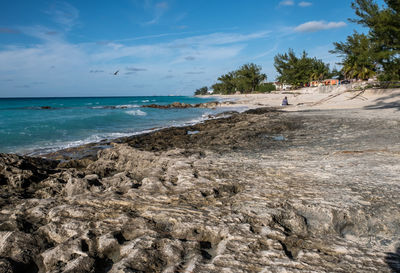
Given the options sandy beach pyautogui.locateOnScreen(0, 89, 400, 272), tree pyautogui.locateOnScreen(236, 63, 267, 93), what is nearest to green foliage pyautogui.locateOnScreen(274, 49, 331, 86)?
tree pyautogui.locateOnScreen(236, 63, 267, 93)

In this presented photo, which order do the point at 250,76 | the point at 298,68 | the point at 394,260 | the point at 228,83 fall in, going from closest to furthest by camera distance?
the point at 394,260 < the point at 298,68 < the point at 250,76 < the point at 228,83

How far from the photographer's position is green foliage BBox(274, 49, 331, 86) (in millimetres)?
68750

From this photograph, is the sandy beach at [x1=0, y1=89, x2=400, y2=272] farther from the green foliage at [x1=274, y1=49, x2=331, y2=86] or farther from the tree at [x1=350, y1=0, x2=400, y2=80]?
the green foliage at [x1=274, y1=49, x2=331, y2=86]

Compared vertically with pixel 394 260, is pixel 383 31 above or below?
above

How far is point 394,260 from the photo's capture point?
236 cm

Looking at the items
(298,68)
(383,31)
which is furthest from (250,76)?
(383,31)

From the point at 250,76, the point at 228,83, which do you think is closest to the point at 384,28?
the point at 250,76

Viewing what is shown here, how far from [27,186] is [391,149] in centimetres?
827

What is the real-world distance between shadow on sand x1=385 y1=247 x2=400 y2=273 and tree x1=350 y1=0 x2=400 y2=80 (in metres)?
13.7

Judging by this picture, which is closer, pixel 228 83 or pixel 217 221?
pixel 217 221

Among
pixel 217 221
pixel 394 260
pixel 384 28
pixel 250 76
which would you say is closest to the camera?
pixel 394 260

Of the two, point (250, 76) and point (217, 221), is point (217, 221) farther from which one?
point (250, 76)

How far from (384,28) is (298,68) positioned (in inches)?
2358

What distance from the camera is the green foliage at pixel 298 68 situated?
6875 centimetres
